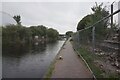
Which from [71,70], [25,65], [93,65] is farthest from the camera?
[25,65]

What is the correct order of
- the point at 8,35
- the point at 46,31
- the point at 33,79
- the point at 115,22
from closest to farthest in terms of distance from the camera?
the point at 115,22
the point at 33,79
the point at 8,35
the point at 46,31

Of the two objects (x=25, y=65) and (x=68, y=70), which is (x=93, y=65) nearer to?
(x=68, y=70)

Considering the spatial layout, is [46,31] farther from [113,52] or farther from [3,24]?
[113,52]

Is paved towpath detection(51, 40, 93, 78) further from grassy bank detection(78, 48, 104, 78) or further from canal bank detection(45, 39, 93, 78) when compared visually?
grassy bank detection(78, 48, 104, 78)

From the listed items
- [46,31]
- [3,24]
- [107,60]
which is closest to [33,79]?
[107,60]

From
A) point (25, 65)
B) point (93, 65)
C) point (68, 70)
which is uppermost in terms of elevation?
point (93, 65)

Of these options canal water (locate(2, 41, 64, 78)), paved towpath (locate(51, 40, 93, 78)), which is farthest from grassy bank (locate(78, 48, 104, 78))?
canal water (locate(2, 41, 64, 78))

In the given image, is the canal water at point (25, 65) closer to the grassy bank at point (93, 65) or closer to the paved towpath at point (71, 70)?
the paved towpath at point (71, 70)

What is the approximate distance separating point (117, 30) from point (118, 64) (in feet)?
2.56

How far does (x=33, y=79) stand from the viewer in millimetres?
10195

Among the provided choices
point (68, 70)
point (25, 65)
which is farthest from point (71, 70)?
point (25, 65)

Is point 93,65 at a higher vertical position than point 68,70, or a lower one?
higher

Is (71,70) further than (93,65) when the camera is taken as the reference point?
Yes

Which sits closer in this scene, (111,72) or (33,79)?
(111,72)
